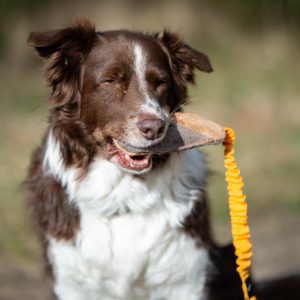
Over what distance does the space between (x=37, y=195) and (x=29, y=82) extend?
11.7 m

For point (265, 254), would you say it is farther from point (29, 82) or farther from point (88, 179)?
point (29, 82)

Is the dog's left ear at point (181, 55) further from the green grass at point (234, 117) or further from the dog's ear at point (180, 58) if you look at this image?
the green grass at point (234, 117)

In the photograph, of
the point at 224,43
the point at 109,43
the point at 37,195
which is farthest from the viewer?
the point at 224,43

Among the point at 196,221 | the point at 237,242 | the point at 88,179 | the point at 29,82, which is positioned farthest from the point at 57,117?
the point at 29,82

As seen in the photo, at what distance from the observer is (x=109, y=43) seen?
434 cm

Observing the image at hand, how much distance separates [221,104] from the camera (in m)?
13.4

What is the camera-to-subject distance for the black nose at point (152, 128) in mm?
3885

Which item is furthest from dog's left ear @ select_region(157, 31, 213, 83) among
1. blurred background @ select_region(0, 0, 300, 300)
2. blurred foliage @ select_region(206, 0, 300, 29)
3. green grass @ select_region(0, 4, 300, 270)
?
blurred foliage @ select_region(206, 0, 300, 29)

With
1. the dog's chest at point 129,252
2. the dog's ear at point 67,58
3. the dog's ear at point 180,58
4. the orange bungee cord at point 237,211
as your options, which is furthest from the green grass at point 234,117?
the orange bungee cord at point 237,211

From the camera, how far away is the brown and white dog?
14.0ft

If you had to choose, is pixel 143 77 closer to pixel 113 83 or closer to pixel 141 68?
pixel 141 68

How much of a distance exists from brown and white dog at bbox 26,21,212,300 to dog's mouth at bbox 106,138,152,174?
41mm

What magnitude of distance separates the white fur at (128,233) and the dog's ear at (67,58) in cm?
34

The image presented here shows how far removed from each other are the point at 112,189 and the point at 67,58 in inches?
35.1
